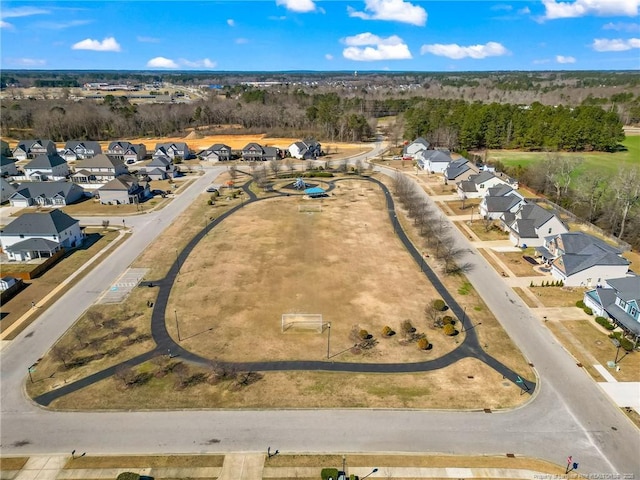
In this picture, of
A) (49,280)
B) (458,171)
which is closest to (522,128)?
(458,171)

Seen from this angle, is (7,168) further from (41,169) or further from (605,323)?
(605,323)

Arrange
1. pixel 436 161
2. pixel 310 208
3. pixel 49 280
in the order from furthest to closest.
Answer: pixel 436 161 < pixel 310 208 < pixel 49 280

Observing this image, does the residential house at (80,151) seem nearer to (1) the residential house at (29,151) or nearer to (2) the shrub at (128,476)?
(1) the residential house at (29,151)

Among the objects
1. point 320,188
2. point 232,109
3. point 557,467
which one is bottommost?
point 557,467

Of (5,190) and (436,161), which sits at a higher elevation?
(436,161)

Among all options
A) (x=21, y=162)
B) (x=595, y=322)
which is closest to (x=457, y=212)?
(x=595, y=322)

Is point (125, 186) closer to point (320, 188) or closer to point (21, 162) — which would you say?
point (320, 188)

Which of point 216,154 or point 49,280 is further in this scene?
point 216,154
